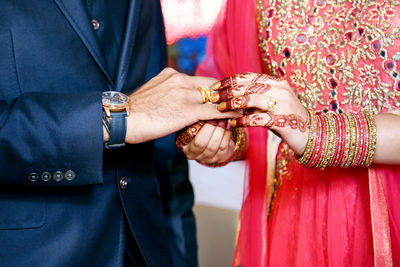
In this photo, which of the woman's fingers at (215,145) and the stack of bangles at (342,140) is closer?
the stack of bangles at (342,140)

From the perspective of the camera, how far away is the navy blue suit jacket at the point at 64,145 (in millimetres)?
920

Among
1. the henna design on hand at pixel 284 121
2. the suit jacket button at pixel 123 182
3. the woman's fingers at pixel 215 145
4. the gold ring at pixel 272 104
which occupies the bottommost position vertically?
the suit jacket button at pixel 123 182

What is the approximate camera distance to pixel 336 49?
Answer: 1.06 m

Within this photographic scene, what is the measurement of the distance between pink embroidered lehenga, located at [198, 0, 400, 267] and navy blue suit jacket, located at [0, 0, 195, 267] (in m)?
0.33

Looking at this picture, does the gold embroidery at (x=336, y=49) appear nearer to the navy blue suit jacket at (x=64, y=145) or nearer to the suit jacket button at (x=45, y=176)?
the navy blue suit jacket at (x=64, y=145)

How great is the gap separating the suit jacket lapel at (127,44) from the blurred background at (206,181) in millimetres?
323

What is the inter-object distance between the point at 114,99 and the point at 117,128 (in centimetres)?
7

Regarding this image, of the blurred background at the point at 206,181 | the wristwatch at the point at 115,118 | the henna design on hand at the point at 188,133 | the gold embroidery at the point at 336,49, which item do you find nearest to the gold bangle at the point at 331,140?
the gold embroidery at the point at 336,49

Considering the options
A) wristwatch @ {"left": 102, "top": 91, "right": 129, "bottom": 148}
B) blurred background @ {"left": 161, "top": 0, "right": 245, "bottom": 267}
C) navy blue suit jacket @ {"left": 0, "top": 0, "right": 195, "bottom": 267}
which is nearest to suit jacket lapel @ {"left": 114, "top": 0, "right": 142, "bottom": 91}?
navy blue suit jacket @ {"left": 0, "top": 0, "right": 195, "bottom": 267}

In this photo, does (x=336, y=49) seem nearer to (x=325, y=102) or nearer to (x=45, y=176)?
(x=325, y=102)

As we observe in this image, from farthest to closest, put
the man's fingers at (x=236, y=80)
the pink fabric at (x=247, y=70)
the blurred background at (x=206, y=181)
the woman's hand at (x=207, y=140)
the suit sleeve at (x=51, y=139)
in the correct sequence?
the blurred background at (x=206, y=181) < the pink fabric at (x=247, y=70) < the woman's hand at (x=207, y=140) < the man's fingers at (x=236, y=80) < the suit sleeve at (x=51, y=139)

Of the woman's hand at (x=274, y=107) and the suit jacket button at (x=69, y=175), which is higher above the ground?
the woman's hand at (x=274, y=107)

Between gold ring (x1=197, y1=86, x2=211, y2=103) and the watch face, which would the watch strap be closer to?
the watch face

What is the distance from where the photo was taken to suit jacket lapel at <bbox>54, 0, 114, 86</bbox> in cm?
101
